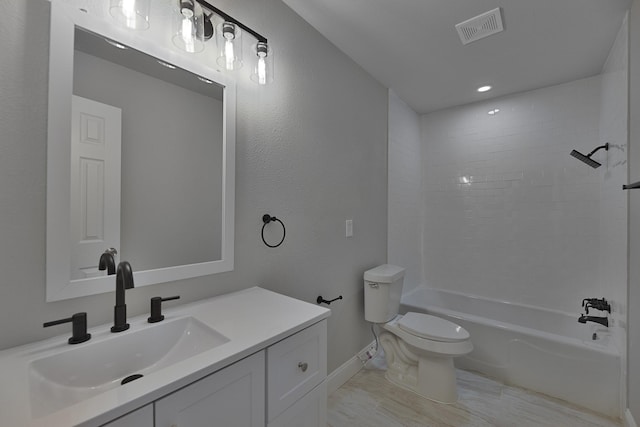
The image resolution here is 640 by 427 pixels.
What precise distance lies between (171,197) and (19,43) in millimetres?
620

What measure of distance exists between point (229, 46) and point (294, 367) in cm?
141

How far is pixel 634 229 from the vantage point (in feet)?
5.17

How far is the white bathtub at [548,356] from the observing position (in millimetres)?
1765

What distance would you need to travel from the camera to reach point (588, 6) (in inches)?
61.9

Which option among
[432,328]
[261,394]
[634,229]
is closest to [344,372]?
[432,328]

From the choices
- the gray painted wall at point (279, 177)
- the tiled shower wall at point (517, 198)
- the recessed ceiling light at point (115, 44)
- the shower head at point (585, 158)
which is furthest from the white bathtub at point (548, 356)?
the recessed ceiling light at point (115, 44)

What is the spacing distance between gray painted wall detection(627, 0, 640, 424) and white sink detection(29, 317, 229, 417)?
85.5 inches

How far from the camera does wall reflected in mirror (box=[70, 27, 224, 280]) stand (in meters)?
0.93

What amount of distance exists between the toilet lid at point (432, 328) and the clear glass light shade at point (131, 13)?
226 cm

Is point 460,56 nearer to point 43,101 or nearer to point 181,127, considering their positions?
point 181,127

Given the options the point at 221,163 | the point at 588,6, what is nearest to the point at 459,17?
the point at 588,6

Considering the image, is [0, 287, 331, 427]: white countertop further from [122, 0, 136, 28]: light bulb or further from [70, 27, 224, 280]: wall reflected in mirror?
[122, 0, 136, 28]: light bulb

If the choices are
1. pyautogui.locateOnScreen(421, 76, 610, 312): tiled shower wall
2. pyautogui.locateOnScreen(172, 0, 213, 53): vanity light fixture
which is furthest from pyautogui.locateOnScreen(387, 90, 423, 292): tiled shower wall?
pyautogui.locateOnScreen(172, 0, 213, 53): vanity light fixture

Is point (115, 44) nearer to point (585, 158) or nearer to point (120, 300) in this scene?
point (120, 300)
